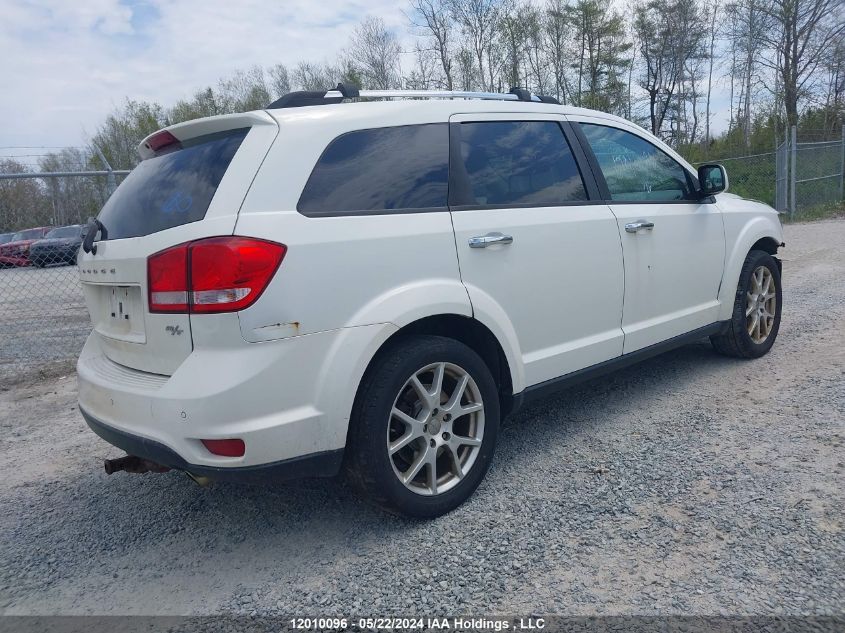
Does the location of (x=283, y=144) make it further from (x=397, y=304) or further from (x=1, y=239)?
(x=1, y=239)

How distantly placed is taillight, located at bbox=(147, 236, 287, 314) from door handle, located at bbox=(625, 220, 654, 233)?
225 cm

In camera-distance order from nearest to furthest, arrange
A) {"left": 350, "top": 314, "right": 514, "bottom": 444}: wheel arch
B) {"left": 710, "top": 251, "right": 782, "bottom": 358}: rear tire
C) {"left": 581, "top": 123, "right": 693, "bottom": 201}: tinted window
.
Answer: {"left": 350, "top": 314, "right": 514, "bottom": 444}: wheel arch, {"left": 581, "top": 123, "right": 693, "bottom": 201}: tinted window, {"left": 710, "top": 251, "right": 782, "bottom": 358}: rear tire

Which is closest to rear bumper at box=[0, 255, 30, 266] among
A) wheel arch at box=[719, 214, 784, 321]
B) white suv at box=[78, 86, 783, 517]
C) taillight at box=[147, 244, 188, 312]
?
white suv at box=[78, 86, 783, 517]

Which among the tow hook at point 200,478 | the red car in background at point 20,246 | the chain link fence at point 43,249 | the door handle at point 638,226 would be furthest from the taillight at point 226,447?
the red car in background at point 20,246

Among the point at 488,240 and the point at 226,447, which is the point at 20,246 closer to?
the point at 226,447

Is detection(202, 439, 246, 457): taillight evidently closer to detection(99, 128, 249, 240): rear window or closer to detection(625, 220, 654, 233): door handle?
detection(99, 128, 249, 240): rear window

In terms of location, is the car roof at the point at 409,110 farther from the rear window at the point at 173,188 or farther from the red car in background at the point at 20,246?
the red car in background at the point at 20,246

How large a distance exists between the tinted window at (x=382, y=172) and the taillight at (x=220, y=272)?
0.30 m

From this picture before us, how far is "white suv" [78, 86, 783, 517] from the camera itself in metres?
2.42

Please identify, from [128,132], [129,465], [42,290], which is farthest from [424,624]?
[128,132]

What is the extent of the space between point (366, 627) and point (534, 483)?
127 centimetres

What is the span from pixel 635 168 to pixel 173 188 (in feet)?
9.39

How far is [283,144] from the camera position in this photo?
2.62 m

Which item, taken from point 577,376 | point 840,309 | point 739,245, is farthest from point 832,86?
point 577,376
